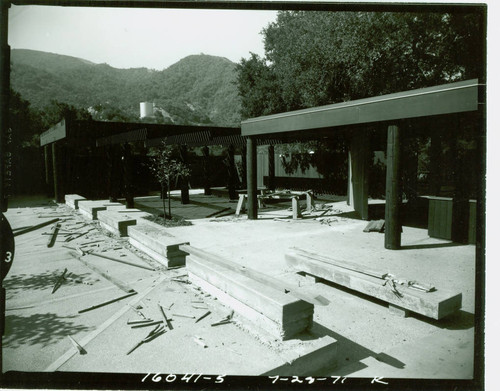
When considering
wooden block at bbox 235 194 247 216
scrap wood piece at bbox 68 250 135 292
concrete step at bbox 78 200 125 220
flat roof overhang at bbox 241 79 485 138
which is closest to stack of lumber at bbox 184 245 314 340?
scrap wood piece at bbox 68 250 135 292

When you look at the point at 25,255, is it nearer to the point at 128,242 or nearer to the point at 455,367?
the point at 128,242

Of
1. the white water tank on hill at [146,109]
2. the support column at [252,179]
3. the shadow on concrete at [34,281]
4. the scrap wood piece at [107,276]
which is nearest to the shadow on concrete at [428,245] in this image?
the support column at [252,179]

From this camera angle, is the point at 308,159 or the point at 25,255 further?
the point at 308,159

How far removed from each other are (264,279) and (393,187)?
4.82 m

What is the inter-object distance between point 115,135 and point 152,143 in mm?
2800

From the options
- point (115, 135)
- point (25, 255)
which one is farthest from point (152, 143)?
point (25, 255)

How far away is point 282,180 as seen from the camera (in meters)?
26.4

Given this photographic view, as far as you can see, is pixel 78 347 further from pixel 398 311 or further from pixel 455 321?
pixel 455 321

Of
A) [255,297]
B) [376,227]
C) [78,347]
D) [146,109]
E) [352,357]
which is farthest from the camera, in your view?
[146,109]

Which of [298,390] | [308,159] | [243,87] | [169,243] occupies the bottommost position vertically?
[298,390]

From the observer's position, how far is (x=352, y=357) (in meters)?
3.94

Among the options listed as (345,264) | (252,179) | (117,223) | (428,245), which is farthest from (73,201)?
(428,245)

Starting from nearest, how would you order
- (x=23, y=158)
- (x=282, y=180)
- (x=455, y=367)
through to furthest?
(x=455, y=367) < (x=23, y=158) < (x=282, y=180)

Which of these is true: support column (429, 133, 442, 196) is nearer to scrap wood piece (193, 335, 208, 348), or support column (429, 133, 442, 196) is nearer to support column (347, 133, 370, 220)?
support column (347, 133, 370, 220)
